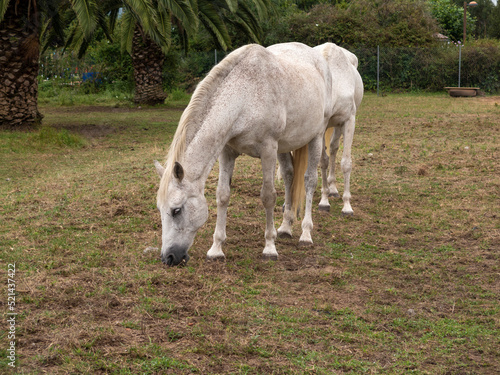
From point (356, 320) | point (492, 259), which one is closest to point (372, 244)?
point (492, 259)

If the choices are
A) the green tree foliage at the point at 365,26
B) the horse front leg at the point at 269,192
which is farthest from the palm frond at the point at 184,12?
the green tree foliage at the point at 365,26

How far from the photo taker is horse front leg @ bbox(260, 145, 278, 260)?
15.0 feet

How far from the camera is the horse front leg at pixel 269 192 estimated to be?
180 inches

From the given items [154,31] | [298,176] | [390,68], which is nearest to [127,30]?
[154,31]

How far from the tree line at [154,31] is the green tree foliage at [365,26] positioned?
0.05 meters

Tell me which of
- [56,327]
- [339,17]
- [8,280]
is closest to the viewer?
[56,327]

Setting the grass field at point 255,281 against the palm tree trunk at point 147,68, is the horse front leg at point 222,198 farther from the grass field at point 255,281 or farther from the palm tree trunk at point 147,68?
the palm tree trunk at point 147,68

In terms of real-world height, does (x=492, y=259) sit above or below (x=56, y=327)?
below

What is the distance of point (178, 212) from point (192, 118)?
0.75 m

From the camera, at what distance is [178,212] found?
4.03 metres

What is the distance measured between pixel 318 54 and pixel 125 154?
5.32 m

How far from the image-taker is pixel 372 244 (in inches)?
→ 213

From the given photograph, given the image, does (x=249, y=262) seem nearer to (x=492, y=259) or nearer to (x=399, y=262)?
(x=399, y=262)

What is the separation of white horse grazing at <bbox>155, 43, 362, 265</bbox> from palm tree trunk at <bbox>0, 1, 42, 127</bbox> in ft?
27.5
